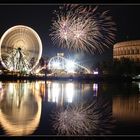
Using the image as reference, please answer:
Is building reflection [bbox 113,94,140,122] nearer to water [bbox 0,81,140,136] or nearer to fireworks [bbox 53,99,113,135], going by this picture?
water [bbox 0,81,140,136]

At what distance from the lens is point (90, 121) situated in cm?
777

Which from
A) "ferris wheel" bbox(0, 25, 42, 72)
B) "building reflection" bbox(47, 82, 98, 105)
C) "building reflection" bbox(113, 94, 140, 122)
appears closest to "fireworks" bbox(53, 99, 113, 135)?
"building reflection" bbox(113, 94, 140, 122)

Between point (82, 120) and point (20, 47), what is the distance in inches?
938

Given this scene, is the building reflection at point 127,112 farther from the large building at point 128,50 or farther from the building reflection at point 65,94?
the large building at point 128,50

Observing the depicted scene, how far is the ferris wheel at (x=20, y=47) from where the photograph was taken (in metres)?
27.3

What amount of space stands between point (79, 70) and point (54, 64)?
11.0ft

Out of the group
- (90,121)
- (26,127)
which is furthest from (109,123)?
(26,127)

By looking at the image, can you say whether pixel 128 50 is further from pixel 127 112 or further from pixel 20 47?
pixel 127 112

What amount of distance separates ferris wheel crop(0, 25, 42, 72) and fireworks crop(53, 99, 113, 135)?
18.1m

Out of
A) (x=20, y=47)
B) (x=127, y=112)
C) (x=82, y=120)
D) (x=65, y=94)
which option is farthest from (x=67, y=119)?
(x=20, y=47)

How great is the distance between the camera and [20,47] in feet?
102

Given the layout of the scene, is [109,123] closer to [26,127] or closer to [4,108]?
[26,127]

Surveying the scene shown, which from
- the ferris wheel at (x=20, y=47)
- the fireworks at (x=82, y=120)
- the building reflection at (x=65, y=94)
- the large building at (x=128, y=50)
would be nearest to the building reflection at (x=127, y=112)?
the fireworks at (x=82, y=120)

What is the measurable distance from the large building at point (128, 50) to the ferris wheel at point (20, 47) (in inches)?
733
